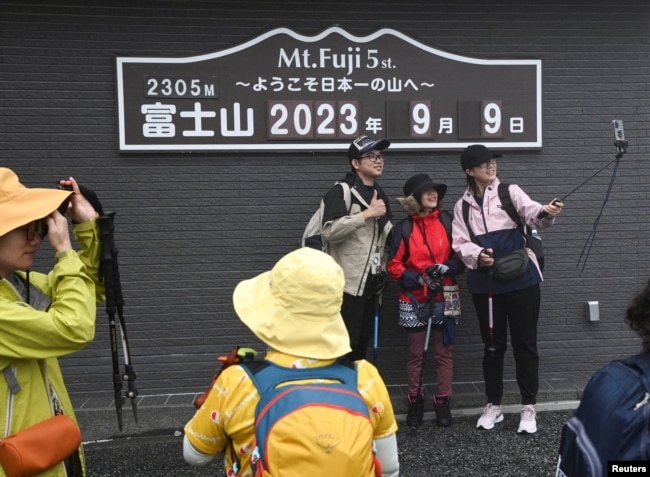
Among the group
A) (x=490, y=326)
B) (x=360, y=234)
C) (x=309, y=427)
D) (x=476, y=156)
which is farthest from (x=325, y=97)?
(x=309, y=427)

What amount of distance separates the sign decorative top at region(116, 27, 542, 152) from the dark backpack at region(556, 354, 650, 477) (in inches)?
157

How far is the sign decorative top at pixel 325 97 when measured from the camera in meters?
5.21

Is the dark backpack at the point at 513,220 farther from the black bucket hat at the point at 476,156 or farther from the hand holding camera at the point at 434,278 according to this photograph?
the hand holding camera at the point at 434,278

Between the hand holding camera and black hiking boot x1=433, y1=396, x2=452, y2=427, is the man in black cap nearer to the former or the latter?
the hand holding camera

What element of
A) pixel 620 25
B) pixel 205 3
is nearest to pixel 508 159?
pixel 620 25

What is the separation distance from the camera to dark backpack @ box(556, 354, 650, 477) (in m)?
1.45

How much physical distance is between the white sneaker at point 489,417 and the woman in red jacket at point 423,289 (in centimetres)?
24

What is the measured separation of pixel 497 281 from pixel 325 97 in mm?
2207

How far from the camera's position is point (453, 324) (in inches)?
186

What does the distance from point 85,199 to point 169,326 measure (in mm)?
2898

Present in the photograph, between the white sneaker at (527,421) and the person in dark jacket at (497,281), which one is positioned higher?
the person in dark jacket at (497,281)

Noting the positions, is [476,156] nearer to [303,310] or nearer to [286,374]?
[303,310]

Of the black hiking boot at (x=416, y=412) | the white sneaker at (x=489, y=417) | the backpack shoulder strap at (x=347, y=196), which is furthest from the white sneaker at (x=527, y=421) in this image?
the backpack shoulder strap at (x=347, y=196)

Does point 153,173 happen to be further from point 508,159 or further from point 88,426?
point 508,159
